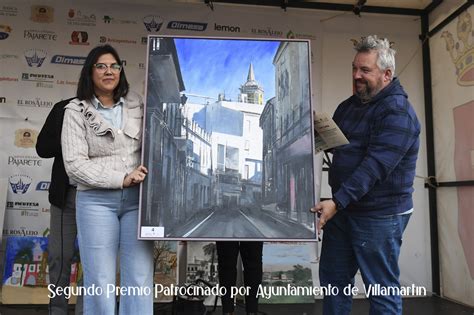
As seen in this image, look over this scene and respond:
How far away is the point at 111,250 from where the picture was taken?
150 centimetres

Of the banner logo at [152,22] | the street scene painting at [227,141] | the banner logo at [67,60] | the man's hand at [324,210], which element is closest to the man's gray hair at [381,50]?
the street scene painting at [227,141]

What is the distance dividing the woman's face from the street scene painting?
0.15 m

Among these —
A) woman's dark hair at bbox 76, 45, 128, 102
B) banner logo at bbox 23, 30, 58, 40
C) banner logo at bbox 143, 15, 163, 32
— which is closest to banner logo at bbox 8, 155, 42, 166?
banner logo at bbox 23, 30, 58, 40

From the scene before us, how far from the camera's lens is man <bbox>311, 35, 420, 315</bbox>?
1.54m

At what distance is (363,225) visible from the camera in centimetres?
163

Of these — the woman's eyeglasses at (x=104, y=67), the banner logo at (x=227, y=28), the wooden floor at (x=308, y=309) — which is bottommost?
the wooden floor at (x=308, y=309)

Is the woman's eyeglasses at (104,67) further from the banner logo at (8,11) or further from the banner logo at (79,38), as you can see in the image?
the banner logo at (8,11)

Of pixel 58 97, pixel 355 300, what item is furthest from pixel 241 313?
pixel 58 97

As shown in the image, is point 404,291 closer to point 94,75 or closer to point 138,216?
point 138,216

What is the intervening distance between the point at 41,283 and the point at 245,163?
2345 millimetres

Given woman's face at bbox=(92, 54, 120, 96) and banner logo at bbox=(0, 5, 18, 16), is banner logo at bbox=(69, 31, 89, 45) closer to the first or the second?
banner logo at bbox=(0, 5, 18, 16)

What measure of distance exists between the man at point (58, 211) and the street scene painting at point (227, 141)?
0.72 meters

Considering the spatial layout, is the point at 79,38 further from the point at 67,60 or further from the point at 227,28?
the point at 227,28

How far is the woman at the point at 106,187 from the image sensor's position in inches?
57.6
